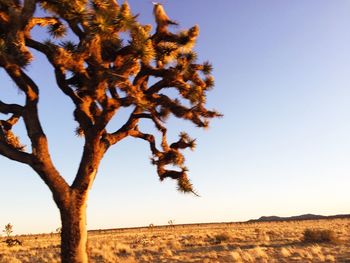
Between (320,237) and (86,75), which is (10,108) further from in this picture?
(320,237)

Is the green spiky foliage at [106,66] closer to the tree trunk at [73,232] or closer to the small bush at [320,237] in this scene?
the tree trunk at [73,232]

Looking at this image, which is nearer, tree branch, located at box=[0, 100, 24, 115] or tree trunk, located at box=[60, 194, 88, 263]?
tree trunk, located at box=[60, 194, 88, 263]

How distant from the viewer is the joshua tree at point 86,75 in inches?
374

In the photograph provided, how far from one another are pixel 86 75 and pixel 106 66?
1.53 feet

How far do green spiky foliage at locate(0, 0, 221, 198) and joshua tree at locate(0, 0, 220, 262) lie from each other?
0.8 inches

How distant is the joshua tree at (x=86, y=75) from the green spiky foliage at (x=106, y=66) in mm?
21

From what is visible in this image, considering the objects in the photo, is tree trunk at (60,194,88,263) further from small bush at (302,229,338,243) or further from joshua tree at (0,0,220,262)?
small bush at (302,229,338,243)

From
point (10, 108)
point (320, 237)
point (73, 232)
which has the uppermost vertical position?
point (10, 108)

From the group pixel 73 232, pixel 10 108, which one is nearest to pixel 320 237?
pixel 73 232

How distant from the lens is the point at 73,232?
32.7ft

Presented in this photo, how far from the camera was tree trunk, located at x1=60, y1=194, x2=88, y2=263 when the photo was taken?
991 cm

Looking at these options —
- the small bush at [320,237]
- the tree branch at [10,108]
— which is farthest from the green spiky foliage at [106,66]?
the small bush at [320,237]

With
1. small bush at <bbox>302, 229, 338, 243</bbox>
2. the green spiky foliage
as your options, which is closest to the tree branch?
the green spiky foliage

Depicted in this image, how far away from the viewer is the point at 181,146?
494 inches
